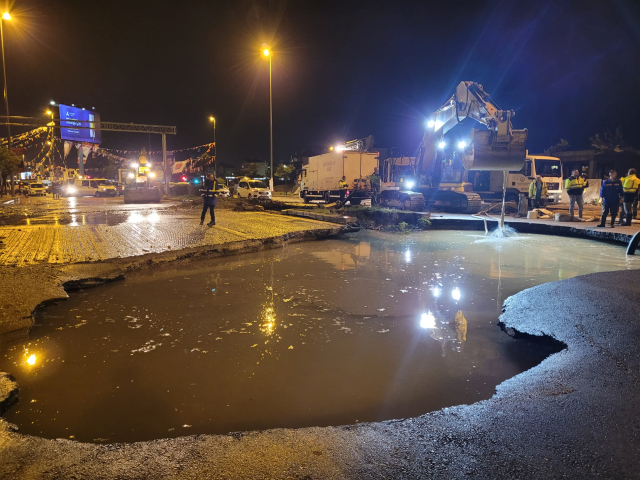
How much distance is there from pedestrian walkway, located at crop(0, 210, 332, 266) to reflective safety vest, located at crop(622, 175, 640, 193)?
900 centimetres

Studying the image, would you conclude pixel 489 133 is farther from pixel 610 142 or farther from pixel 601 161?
pixel 601 161

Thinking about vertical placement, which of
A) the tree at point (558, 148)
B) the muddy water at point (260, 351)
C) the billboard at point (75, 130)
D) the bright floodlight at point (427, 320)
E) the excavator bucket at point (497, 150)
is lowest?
the muddy water at point (260, 351)

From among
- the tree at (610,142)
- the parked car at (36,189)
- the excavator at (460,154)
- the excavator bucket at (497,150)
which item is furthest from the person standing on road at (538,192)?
the parked car at (36,189)

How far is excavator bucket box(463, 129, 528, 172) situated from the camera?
1191 centimetres

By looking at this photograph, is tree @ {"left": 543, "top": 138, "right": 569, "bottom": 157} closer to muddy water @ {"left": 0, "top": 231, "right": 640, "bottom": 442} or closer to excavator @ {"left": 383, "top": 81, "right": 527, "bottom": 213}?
excavator @ {"left": 383, "top": 81, "right": 527, "bottom": 213}

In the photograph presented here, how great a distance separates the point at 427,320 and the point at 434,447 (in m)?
2.87

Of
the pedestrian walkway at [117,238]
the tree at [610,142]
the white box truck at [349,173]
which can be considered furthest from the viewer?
the tree at [610,142]

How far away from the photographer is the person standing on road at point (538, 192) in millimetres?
16641

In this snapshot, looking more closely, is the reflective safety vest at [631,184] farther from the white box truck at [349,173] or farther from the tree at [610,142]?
the tree at [610,142]

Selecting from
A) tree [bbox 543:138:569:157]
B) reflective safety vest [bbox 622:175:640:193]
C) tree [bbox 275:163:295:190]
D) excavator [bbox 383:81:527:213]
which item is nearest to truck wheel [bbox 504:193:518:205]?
excavator [bbox 383:81:527:213]

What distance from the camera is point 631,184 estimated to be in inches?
496

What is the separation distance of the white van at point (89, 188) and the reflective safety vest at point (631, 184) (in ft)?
118

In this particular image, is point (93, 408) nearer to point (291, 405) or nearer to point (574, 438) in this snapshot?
point (291, 405)

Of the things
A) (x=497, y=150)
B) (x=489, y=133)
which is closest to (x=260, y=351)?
(x=497, y=150)
